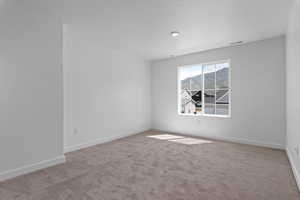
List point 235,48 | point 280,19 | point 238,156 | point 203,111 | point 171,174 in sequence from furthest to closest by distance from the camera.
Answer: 1. point 203,111
2. point 235,48
3. point 238,156
4. point 280,19
5. point 171,174

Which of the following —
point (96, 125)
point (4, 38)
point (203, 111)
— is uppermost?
point (4, 38)

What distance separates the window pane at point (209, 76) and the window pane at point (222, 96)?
10.5 inches

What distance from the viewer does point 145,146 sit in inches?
153

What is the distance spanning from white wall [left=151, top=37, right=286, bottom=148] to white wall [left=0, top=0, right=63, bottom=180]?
3.76 metres

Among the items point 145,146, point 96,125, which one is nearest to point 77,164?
point 96,125

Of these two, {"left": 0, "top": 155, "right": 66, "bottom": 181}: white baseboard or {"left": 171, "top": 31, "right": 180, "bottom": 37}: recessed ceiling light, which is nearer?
{"left": 0, "top": 155, "right": 66, "bottom": 181}: white baseboard

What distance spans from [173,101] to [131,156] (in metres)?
2.74

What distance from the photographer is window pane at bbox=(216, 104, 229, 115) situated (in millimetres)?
4457

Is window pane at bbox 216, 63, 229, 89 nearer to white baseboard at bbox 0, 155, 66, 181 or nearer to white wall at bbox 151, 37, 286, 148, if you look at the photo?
white wall at bbox 151, 37, 286, 148

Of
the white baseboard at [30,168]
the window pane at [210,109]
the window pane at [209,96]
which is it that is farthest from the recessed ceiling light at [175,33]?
the white baseboard at [30,168]

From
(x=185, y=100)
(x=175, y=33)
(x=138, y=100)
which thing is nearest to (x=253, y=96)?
(x=185, y=100)

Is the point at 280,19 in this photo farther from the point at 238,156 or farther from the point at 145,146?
the point at 145,146

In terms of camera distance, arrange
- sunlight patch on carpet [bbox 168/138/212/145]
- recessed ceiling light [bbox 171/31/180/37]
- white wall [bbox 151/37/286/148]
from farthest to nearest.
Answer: sunlight patch on carpet [bbox 168/138/212/145] → white wall [bbox 151/37/286/148] → recessed ceiling light [bbox 171/31/180/37]

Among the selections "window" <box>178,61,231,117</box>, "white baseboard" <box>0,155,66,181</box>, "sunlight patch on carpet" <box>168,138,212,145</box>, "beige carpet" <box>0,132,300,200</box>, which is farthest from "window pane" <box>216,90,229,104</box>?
"white baseboard" <box>0,155,66,181</box>
